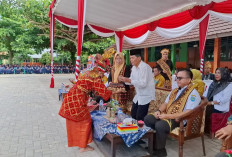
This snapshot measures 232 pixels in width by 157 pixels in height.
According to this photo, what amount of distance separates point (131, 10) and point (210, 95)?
4004 millimetres

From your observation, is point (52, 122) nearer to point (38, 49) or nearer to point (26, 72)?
point (38, 49)

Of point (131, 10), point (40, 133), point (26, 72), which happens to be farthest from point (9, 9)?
point (40, 133)

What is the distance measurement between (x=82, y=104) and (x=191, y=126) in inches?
73.2

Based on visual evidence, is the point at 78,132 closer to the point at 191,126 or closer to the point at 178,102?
the point at 178,102

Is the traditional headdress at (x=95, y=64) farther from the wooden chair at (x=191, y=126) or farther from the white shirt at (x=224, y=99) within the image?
the white shirt at (x=224, y=99)

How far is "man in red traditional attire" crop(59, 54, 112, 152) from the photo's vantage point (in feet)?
10.9

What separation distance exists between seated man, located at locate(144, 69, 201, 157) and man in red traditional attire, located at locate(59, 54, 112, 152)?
1.03m

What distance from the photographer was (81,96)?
3361mm

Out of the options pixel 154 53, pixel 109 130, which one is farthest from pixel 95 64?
pixel 154 53

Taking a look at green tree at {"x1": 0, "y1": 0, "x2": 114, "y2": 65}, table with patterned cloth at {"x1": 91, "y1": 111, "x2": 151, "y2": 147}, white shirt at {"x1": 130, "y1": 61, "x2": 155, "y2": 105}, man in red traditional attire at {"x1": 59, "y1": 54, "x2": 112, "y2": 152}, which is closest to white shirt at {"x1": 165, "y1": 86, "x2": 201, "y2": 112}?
table with patterned cloth at {"x1": 91, "y1": 111, "x2": 151, "y2": 147}

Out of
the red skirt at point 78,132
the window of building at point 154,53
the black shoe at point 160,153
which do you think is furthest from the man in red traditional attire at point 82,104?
the window of building at point 154,53

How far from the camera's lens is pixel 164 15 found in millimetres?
6512

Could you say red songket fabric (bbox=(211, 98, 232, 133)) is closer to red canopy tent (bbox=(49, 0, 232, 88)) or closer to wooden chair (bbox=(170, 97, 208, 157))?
wooden chair (bbox=(170, 97, 208, 157))

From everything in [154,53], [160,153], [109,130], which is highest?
[154,53]
